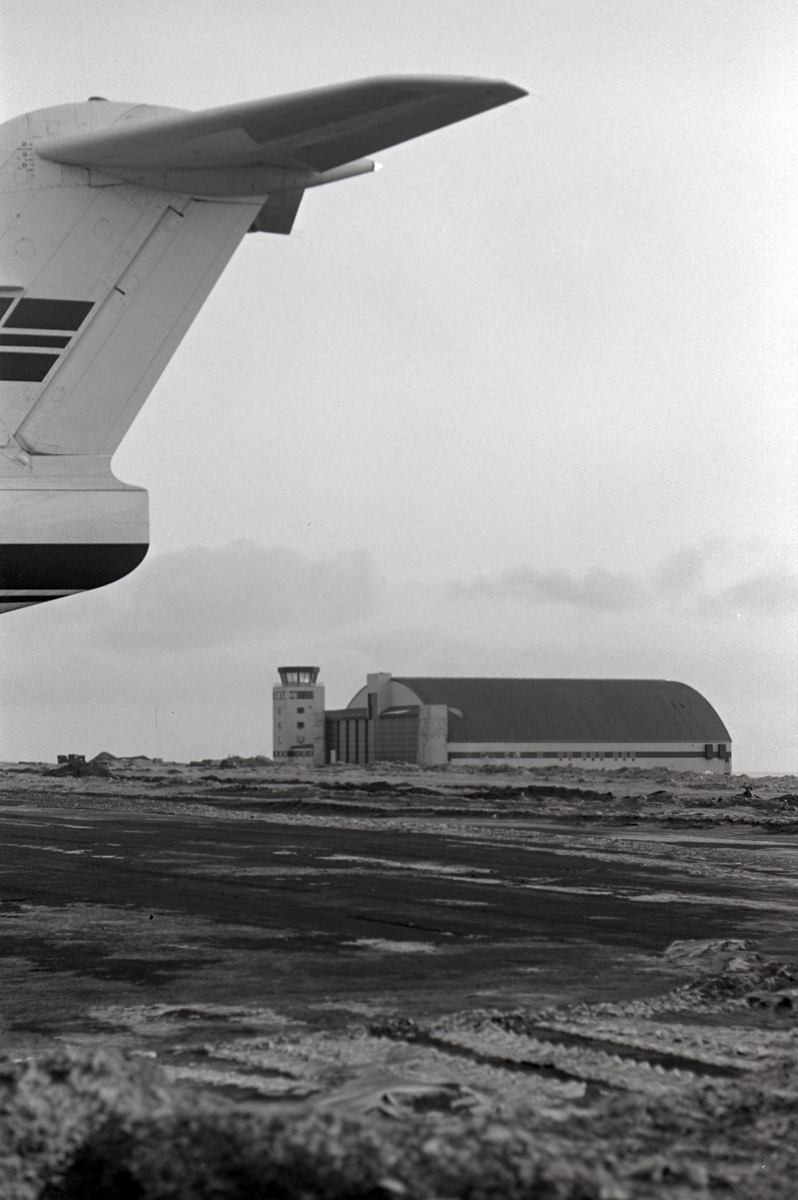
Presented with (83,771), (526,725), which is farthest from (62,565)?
(526,725)

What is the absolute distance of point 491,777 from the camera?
54.3 m

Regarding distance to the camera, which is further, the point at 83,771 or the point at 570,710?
the point at 570,710

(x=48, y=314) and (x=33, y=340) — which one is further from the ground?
(x=48, y=314)

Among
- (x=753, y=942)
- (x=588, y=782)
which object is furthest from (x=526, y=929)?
(x=588, y=782)

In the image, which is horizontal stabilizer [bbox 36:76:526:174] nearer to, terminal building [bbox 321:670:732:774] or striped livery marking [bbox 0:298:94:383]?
striped livery marking [bbox 0:298:94:383]

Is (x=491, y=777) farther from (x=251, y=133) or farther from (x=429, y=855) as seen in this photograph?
(x=251, y=133)

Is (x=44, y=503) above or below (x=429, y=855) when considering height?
above

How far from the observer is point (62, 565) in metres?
6.39

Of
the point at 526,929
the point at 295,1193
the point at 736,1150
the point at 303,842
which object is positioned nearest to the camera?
the point at 295,1193

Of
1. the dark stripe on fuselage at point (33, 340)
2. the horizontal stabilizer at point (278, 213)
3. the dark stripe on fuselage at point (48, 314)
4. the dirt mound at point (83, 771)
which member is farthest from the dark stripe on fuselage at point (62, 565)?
the dirt mound at point (83, 771)

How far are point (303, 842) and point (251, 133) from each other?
14.5m

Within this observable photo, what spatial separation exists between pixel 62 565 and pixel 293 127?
2.60 m

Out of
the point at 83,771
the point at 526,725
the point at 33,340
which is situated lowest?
the point at 83,771

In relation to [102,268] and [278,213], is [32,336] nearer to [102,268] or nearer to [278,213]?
[102,268]
